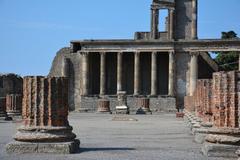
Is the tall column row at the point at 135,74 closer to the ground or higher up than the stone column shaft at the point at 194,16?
closer to the ground

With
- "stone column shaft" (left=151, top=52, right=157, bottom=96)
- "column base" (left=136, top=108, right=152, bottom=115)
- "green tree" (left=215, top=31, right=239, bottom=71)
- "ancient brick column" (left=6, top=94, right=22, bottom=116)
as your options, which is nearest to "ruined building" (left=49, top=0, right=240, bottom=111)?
"stone column shaft" (left=151, top=52, right=157, bottom=96)

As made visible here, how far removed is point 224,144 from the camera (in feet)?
30.1

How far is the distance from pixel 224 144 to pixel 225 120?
49 centimetres

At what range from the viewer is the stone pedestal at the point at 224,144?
905 centimetres

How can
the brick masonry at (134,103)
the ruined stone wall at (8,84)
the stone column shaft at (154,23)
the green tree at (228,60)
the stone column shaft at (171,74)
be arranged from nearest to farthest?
the ruined stone wall at (8,84), the brick masonry at (134,103), the stone column shaft at (171,74), the stone column shaft at (154,23), the green tree at (228,60)

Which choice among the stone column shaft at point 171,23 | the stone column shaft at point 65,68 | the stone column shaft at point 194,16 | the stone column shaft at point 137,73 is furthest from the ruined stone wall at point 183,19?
the stone column shaft at point 65,68

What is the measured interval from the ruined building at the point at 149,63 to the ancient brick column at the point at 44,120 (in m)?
35.3

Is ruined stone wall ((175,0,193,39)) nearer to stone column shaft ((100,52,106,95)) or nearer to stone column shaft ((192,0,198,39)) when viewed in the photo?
stone column shaft ((192,0,198,39))

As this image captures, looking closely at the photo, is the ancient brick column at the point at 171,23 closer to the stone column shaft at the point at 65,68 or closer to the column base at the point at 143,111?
the stone column shaft at the point at 65,68

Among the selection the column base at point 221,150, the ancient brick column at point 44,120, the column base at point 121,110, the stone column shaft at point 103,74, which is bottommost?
the column base at point 121,110

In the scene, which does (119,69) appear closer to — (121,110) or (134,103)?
(134,103)

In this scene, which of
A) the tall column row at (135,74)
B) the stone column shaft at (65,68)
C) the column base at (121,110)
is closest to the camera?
the column base at (121,110)

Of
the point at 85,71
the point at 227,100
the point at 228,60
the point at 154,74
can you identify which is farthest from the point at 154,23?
the point at 227,100

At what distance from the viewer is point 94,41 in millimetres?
48188
